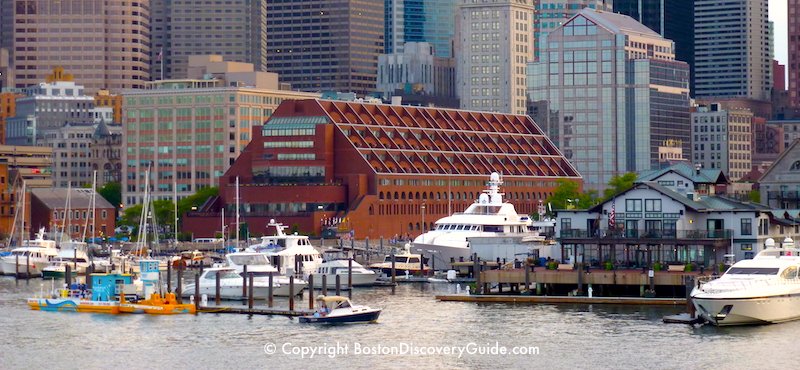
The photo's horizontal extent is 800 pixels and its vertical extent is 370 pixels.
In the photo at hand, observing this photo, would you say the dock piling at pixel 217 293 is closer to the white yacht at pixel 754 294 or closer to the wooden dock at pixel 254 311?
the wooden dock at pixel 254 311

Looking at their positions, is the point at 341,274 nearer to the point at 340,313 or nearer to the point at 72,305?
the point at 72,305

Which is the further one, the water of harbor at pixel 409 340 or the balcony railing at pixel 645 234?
the balcony railing at pixel 645 234

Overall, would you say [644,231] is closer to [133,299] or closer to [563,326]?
[563,326]

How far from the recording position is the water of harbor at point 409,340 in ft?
376

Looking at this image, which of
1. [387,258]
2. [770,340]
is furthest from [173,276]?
[770,340]

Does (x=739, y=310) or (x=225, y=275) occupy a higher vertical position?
(x=225, y=275)

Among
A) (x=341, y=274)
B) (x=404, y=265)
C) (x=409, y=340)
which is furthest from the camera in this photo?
(x=404, y=265)

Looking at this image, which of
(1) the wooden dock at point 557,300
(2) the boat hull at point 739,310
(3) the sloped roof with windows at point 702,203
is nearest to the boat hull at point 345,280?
(1) the wooden dock at point 557,300

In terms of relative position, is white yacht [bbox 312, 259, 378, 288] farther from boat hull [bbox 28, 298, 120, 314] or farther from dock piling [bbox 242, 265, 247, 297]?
boat hull [bbox 28, 298, 120, 314]

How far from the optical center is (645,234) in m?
153

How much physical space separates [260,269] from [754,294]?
169 feet

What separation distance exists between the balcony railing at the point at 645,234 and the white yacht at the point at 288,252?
3042cm

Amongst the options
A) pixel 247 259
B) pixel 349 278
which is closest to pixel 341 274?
pixel 349 278

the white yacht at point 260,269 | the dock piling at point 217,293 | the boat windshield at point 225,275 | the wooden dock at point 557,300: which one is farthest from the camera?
the white yacht at point 260,269
